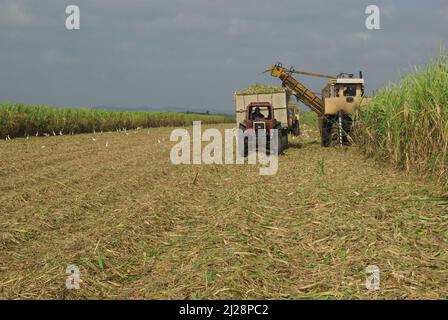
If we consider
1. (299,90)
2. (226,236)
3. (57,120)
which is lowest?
(226,236)

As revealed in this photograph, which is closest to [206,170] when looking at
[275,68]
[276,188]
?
[276,188]

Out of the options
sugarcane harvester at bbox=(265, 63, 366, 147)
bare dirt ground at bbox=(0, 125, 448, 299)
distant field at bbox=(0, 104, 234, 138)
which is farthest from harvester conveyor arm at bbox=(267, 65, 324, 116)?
distant field at bbox=(0, 104, 234, 138)

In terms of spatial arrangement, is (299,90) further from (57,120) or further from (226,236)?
(226,236)

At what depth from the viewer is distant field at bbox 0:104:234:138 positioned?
20906mm

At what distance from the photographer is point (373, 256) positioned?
4.59 metres

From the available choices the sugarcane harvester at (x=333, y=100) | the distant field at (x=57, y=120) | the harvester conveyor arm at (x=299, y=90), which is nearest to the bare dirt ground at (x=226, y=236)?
the sugarcane harvester at (x=333, y=100)

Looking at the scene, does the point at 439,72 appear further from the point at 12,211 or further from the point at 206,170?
the point at 12,211

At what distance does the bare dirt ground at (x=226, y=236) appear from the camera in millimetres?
4176

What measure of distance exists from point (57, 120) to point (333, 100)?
48.3ft

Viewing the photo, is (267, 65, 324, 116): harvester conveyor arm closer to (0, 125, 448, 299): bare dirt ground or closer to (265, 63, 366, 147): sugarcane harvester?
(265, 63, 366, 147): sugarcane harvester

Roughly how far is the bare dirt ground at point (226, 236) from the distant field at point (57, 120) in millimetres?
12332

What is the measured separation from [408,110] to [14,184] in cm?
770

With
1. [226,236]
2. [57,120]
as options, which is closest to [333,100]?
[226,236]

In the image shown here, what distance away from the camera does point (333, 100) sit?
15742mm
